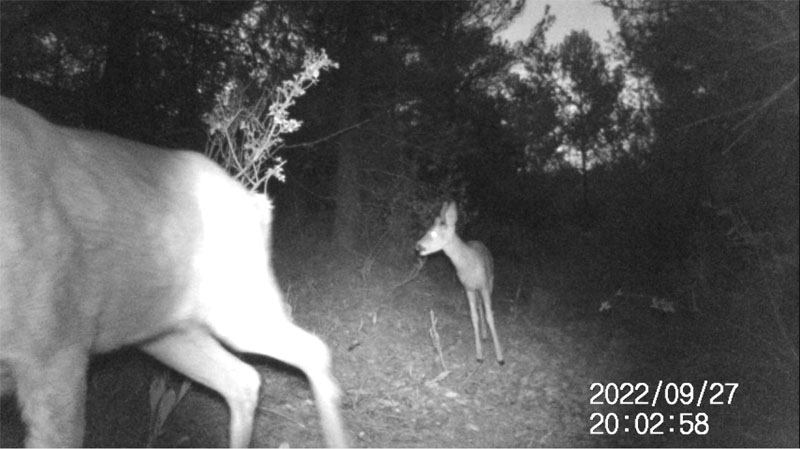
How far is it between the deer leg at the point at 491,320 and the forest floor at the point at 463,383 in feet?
0.29

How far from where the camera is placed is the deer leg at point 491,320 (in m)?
5.90

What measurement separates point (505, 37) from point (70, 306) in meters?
3.10

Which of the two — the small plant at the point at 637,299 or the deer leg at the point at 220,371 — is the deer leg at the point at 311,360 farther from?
the small plant at the point at 637,299

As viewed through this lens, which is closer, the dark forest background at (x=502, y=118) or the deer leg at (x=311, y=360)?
the deer leg at (x=311, y=360)

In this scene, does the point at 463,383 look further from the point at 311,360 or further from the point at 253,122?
the point at 253,122

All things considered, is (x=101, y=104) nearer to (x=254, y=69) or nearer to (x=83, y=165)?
(x=254, y=69)

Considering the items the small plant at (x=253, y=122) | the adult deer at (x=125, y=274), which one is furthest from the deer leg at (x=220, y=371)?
the small plant at (x=253, y=122)

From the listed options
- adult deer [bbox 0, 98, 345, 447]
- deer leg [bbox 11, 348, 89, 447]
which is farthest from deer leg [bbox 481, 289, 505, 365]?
deer leg [bbox 11, 348, 89, 447]

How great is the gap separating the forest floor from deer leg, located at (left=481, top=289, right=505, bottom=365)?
89 millimetres

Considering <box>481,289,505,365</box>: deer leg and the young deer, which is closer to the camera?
<box>481,289,505,365</box>: deer leg

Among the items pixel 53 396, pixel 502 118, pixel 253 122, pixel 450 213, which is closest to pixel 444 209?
pixel 450 213

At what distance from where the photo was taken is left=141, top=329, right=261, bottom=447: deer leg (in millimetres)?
3459

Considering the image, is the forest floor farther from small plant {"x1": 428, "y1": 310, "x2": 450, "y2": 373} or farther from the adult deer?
the adult deer

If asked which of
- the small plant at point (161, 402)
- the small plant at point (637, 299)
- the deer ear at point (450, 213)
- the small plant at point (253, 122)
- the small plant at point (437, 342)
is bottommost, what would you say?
the small plant at point (161, 402)
